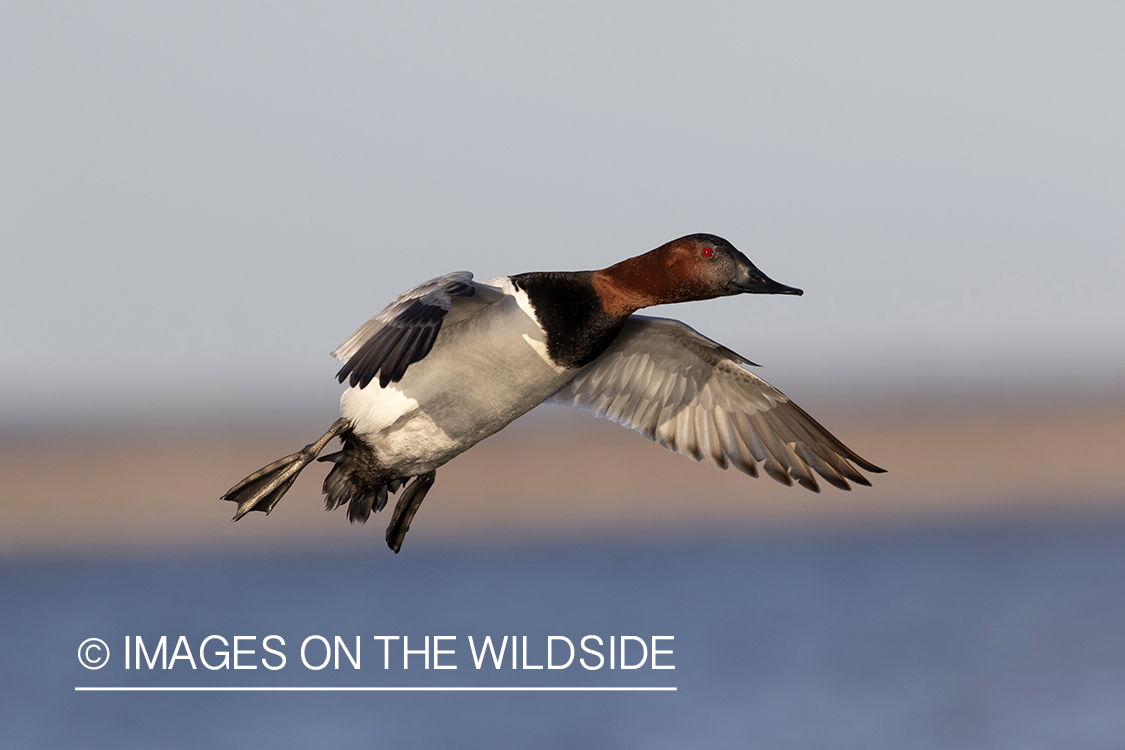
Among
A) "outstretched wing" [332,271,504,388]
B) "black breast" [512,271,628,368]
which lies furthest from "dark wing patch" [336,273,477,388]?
"black breast" [512,271,628,368]

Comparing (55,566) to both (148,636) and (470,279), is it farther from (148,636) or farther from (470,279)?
(470,279)

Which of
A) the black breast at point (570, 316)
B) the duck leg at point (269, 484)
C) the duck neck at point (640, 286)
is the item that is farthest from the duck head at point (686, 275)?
the duck leg at point (269, 484)

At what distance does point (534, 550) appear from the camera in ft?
116

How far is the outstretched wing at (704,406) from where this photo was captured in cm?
708

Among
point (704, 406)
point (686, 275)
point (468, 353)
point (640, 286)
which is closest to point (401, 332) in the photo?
point (468, 353)

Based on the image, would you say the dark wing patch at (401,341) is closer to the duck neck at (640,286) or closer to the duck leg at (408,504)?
the duck neck at (640,286)

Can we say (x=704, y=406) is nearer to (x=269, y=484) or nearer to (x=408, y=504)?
(x=408, y=504)

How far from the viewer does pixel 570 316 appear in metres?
5.83

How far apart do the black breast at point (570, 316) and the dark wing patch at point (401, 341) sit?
587 mm

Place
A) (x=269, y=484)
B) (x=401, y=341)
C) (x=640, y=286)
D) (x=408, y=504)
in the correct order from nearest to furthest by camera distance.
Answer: (x=401, y=341) → (x=640, y=286) → (x=269, y=484) → (x=408, y=504)

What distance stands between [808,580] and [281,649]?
45.1ft

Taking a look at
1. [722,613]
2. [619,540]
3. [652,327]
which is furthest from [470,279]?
[619,540]

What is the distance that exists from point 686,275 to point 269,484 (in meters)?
2.63

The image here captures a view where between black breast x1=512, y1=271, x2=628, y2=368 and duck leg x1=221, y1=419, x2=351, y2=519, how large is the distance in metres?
1.49
